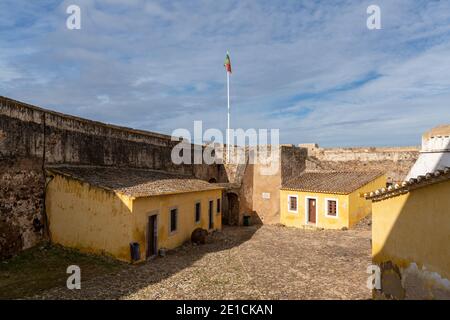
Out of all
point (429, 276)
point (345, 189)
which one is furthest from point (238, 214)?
point (429, 276)

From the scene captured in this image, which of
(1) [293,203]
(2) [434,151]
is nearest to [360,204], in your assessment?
(1) [293,203]

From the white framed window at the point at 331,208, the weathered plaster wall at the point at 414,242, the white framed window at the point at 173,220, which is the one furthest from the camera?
the white framed window at the point at 331,208

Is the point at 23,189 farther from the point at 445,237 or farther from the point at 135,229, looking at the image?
the point at 445,237

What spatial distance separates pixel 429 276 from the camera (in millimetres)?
6961

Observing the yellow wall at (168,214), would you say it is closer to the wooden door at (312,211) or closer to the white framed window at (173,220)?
the white framed window at (173,220)

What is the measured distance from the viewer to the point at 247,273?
12.6m

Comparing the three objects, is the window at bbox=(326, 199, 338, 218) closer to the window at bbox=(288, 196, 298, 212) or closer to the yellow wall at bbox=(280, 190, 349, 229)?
the yellow wall at bbox=(280, 190, 349, 229)

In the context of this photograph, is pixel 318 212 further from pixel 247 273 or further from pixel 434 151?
pixel 434 151

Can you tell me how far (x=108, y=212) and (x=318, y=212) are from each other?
14.8 metres

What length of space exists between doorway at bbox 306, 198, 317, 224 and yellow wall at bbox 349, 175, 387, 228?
2.42m

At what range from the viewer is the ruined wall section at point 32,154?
12.6 meters

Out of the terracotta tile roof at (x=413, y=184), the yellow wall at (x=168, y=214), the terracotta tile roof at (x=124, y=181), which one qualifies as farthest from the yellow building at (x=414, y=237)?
the terracotta tile roof at (x=124, y=181)

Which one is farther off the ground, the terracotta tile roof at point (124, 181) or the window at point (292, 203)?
the terracotta tile roof at point (124, 181)
